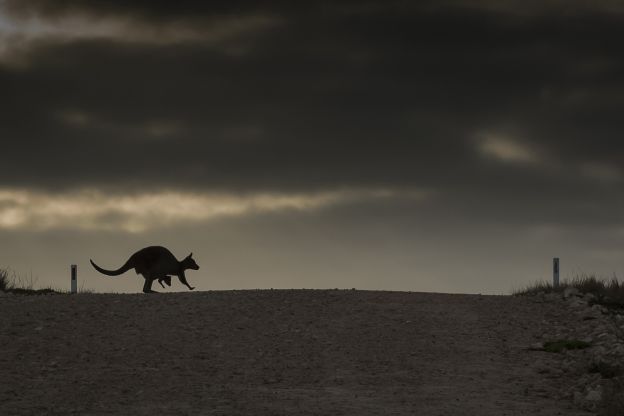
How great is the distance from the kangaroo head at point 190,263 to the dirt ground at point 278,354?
16.4 feet

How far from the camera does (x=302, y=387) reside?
12586 millimetres

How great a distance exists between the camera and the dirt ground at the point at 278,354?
11734 millimetres

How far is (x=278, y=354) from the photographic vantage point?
14.6 metres

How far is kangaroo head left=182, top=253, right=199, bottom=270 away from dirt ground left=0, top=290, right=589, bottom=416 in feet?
A: 16.4

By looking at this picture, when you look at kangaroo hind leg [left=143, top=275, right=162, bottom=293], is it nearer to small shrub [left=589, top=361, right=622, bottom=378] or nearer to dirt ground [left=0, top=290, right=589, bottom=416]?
dirt ground [left=0, top=290, right=589, bottom=416]

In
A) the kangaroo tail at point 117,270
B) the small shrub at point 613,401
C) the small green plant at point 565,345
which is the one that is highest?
the kangaroo tail at point 117,270

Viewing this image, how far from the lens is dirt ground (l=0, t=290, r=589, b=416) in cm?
1173

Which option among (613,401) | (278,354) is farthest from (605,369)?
(278,354)

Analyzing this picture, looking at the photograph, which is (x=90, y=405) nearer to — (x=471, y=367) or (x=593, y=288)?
(x=471, y=367)

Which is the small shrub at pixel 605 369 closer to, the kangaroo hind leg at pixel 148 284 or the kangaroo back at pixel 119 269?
the kangaroo hind leg at pixel 148 284

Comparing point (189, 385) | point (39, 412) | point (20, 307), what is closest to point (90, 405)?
point (39, 412)

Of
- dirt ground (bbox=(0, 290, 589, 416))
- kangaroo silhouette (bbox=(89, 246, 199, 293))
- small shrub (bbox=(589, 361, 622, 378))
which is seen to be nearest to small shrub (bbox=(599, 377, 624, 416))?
dirt ground (bbox=(0, 290, 589, 416))

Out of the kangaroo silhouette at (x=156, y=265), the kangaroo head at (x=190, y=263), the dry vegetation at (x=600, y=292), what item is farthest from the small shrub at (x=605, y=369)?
the kangaroo head at (x=190, y=263)

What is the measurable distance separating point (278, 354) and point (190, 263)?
11.2m
